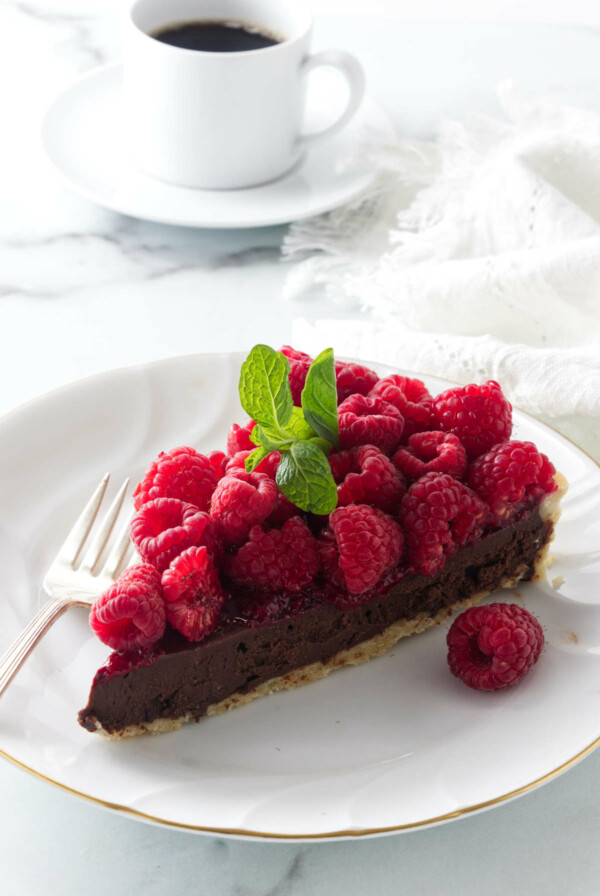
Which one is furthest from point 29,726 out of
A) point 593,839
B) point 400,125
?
point 400,125

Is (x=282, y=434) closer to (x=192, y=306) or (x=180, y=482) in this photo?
(x=180, y=482)

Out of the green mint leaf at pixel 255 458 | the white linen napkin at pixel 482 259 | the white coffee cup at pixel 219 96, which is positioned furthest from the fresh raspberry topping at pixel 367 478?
the white coffee cup at pixel 219 96

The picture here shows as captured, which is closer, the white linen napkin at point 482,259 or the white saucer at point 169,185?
the white linen napkin at point 482,259

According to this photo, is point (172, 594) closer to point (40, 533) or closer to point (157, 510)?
point (157, 510)

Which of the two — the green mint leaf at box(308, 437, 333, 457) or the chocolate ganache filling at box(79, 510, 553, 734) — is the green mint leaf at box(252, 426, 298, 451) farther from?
Answer: the chocolate ganache filling at box(79, 510, 553, 734)

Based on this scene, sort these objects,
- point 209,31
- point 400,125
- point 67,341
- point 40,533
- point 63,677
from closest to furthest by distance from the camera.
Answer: point 63,677, point 40,533, point 67,341, point 209,31, point 400,125

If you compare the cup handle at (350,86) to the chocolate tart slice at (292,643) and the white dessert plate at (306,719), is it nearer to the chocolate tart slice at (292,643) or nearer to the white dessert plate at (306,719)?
the white dessert plate at (306,719)

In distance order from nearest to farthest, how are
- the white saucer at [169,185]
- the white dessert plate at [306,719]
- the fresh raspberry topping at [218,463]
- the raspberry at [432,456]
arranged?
1. the white dessert plate at [306,719]
2. the raspberry at [432,456]
3. the fresh raspberry topping at [218,463]
4. the white saucer at [169,185]
